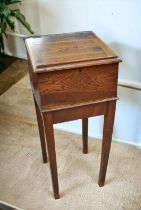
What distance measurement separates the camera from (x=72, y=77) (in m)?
0.88

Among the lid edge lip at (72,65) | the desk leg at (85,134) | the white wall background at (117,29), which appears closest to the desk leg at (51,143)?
the lid edge lip at (72,65)

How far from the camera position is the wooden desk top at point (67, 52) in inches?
33.8

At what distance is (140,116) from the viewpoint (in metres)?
1.46

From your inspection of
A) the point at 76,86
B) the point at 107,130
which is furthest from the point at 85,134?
the point at 76,86

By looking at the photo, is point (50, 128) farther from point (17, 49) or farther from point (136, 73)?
point (17, 49)

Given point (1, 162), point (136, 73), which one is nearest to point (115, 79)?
point (136, 73)

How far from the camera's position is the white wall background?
1.24 metres

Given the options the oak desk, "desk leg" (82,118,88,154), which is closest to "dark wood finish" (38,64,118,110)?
the oak desk

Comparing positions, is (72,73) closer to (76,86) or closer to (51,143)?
(76,86)

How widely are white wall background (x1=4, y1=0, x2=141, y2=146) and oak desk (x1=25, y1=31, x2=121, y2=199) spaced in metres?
0.30

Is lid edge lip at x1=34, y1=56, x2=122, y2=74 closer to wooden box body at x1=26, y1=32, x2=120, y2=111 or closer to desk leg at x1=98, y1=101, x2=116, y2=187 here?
wooden box body at x1=26, y1=32, x2=120, y2=111

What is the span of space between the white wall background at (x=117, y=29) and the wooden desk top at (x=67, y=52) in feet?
0.81

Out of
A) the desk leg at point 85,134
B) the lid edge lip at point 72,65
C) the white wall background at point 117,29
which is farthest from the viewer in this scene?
the desk leg at point 85,134

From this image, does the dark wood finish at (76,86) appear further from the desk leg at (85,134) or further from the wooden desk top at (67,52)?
the desk leg at (85,134)
